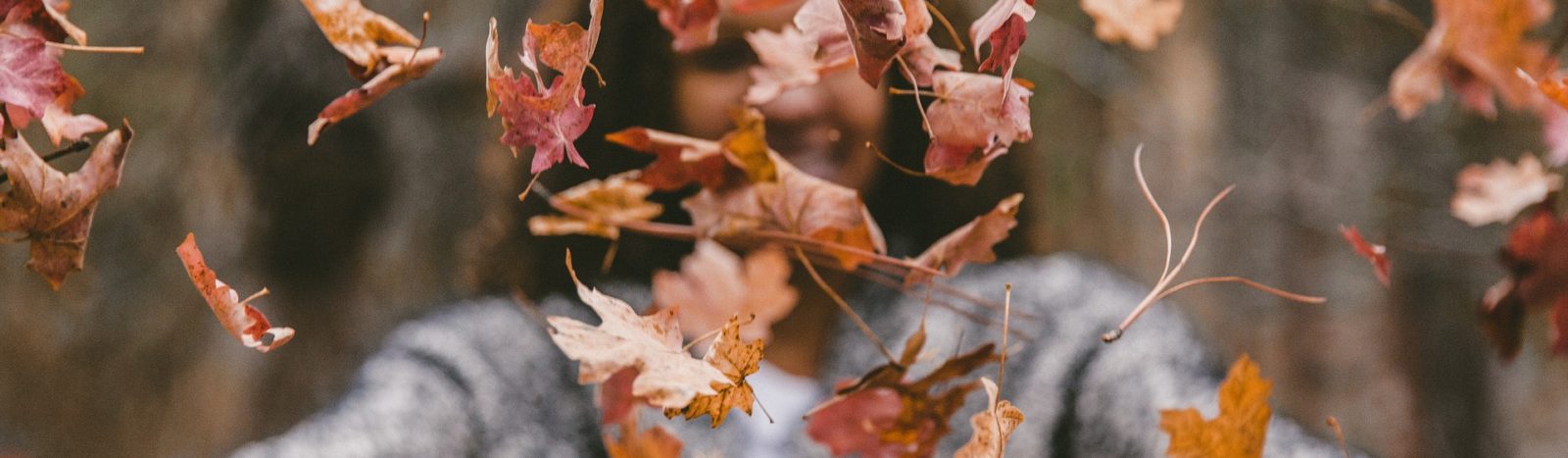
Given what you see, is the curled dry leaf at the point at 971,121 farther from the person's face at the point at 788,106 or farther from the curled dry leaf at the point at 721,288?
the person's face at the point at 788,106

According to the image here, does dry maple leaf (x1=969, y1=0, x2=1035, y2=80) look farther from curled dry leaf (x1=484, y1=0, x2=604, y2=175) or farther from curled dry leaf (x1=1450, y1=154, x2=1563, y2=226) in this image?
curled dry leaf (x1=1450, y1=154, x2=1563, y2=226)

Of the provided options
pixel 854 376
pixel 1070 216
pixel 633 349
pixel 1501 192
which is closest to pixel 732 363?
pixel 633 349

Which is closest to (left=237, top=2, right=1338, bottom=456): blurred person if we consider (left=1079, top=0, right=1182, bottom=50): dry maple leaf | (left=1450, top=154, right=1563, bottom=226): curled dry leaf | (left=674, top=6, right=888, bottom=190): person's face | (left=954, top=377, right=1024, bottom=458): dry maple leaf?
(left=674, top=6, right=888, bottom=190): person's face

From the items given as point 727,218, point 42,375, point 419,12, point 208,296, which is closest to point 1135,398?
point 727,218

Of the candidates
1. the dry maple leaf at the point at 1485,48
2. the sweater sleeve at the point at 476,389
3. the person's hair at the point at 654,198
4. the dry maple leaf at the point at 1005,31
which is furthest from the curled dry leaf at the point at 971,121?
the person's hair at the point at 654,198

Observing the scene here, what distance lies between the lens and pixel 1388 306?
85 centimetres

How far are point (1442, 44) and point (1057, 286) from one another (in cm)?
51

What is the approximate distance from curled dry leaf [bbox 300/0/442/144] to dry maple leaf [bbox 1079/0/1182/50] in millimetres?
204

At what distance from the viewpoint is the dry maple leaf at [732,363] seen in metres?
0.18

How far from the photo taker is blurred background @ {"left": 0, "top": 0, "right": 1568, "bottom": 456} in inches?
32.8

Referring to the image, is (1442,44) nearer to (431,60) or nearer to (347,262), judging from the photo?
(431,60)

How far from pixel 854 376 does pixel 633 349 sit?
595 mm

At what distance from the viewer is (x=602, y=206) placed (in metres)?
0.28

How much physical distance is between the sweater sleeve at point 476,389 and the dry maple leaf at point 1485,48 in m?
0.59
